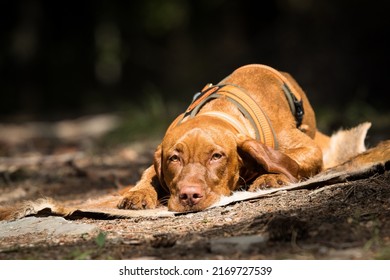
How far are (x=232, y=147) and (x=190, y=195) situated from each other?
0.62 m

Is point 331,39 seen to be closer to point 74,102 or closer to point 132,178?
point 132,178

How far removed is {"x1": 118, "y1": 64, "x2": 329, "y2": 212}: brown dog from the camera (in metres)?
4.93

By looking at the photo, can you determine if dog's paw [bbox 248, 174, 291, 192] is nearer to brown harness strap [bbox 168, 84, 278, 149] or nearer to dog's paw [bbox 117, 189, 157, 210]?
brown harness strap [bbox 168, 84, 278, 149]

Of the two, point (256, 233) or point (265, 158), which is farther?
point (265, 158)

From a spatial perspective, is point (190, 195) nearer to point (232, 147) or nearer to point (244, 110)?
point (232, 147)

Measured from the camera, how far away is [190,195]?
470 centimetres

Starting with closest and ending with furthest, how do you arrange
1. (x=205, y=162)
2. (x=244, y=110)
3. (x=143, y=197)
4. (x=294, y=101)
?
1. (x=205, y=162)
2. (x=143, y=197)
3. (x=244, y=110)
4. (x=294, y=101)

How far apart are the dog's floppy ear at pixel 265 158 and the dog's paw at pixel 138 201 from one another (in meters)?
0.76

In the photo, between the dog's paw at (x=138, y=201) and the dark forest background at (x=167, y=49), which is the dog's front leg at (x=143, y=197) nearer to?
the dog's paw at (x=138, y=201)

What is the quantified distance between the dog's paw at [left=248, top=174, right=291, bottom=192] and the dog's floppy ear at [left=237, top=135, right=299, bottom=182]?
0.15ft

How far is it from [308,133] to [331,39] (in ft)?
28.3

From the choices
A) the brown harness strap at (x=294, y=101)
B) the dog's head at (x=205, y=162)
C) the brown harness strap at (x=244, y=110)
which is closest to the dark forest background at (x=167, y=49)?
the brown harness strap at (x=294, y=101)

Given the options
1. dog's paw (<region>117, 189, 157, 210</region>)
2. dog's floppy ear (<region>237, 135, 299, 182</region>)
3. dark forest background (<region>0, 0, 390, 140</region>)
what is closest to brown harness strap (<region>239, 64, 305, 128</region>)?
dog's floppy ear (<region>237, 135, 299, 182</region>)

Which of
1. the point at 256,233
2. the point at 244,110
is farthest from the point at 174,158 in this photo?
the point at 256,233
